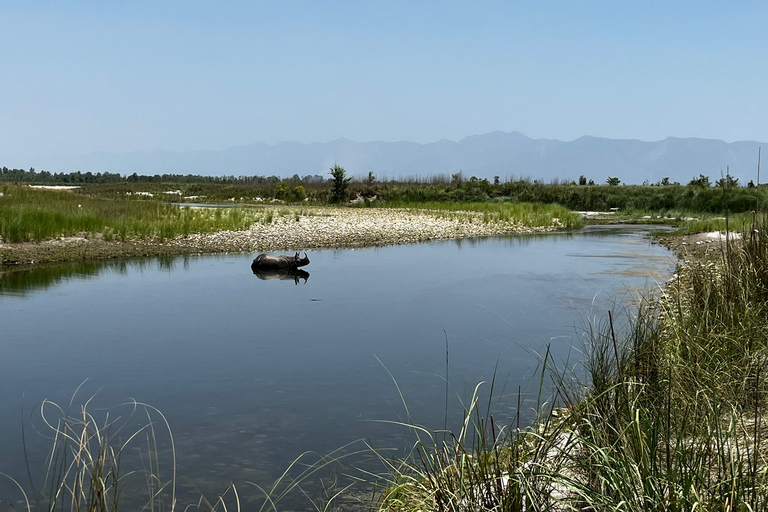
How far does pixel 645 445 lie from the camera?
2.70 meters

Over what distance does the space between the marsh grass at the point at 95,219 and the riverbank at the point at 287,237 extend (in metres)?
0.29

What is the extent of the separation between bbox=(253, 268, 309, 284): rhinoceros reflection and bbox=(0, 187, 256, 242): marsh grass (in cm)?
494

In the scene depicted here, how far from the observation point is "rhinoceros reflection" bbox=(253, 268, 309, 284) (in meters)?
12.0

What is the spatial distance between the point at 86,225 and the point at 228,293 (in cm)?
770

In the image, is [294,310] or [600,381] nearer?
[600,381]

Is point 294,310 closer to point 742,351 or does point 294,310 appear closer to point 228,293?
point 228,293

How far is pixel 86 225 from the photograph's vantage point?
16297mm

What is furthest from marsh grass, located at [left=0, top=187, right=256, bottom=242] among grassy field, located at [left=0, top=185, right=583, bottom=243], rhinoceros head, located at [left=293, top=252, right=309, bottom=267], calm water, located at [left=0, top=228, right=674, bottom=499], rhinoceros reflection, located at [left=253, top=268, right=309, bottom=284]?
rhinoceros head, located at [left=293, top=252, right=309, bottom=267]

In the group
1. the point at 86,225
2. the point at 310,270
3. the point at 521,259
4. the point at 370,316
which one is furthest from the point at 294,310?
the point at 86,225

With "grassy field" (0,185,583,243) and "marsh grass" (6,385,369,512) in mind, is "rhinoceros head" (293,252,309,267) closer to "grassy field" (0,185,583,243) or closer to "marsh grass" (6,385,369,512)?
"grassy field" (0,185,583,243)

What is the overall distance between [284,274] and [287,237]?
5.73 meters

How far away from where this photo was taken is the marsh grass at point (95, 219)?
1477 centimetres

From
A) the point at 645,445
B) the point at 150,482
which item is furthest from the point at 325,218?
the point at 645,445

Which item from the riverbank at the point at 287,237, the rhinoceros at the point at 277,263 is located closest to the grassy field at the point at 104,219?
the riverbank at the point at 287,237
